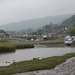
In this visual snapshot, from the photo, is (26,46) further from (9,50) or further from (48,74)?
(48,74)

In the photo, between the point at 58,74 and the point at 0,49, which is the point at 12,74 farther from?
the point at 0,49

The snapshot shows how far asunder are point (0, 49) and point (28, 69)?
26220mm

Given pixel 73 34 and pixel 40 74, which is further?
pixel 73 34

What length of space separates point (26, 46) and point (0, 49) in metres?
18.9

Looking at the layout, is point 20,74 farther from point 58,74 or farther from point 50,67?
point 50,67

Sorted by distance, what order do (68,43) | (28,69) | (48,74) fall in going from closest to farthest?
1. (48,74)
2. (28,69)
3. (68,43)

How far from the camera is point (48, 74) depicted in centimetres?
1521

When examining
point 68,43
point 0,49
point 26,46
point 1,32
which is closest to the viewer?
point 0,49

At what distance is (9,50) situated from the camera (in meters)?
44.2

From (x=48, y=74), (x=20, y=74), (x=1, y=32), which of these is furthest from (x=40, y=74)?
(x=1, y=32)

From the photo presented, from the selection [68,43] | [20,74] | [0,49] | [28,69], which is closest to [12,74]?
[20,74]

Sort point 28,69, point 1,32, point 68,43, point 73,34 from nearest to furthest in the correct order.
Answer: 1. point 28,69
2. point 68,43
3. point 73,34
4. point 1,32

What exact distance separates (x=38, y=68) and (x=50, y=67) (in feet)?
6.79

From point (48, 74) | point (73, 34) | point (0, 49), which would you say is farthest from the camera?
point (73, 34)
